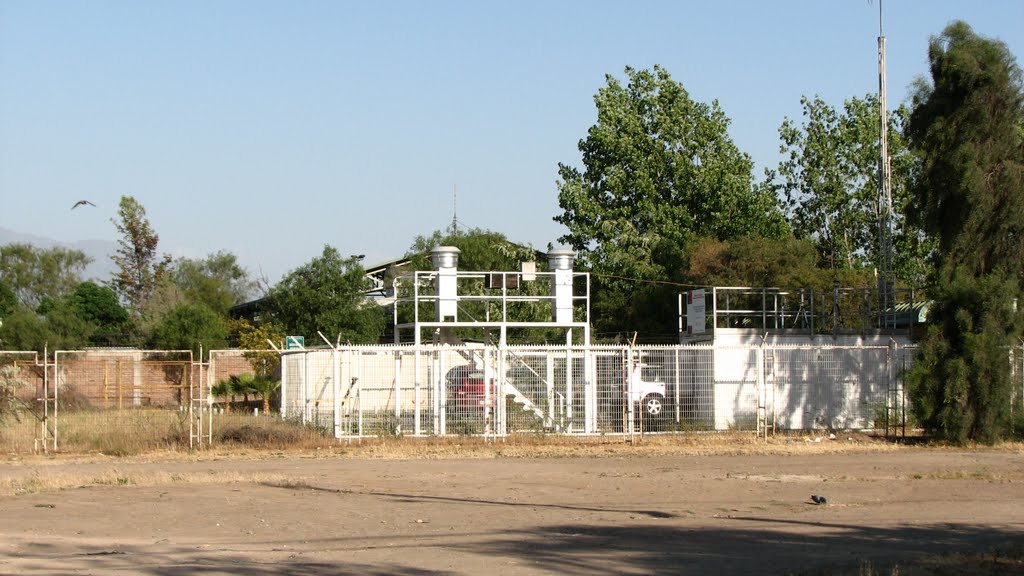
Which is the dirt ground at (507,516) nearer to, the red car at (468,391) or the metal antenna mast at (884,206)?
the red car at (468,391)

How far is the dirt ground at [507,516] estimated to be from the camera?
1130 cm

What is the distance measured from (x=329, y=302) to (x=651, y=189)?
16438 millimetres

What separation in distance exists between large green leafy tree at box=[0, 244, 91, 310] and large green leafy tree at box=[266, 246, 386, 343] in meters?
52.7

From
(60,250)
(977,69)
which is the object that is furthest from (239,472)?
(60,250)

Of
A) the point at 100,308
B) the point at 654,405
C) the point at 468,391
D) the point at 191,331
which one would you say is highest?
the point at 100,308

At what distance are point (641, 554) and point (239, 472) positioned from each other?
10.3 meters

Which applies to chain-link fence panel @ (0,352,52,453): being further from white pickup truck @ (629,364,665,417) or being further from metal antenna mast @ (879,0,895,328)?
metal antenna mast @ (879,0,895,328)

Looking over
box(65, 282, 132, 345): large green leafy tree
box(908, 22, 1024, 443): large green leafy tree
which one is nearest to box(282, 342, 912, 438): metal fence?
box(908, 22, 1024, 443): large green leafy tree


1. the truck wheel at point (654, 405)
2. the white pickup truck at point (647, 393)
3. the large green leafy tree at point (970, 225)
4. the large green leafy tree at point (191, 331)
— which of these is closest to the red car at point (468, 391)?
the white pickup truck at point (647, 393)

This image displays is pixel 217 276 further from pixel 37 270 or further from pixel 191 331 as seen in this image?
pixel 191 331

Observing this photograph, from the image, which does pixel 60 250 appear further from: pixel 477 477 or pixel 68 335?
pixel 477 477

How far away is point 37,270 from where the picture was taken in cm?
9931

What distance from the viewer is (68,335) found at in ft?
184

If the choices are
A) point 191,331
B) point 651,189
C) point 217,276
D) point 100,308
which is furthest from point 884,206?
point 217,276
